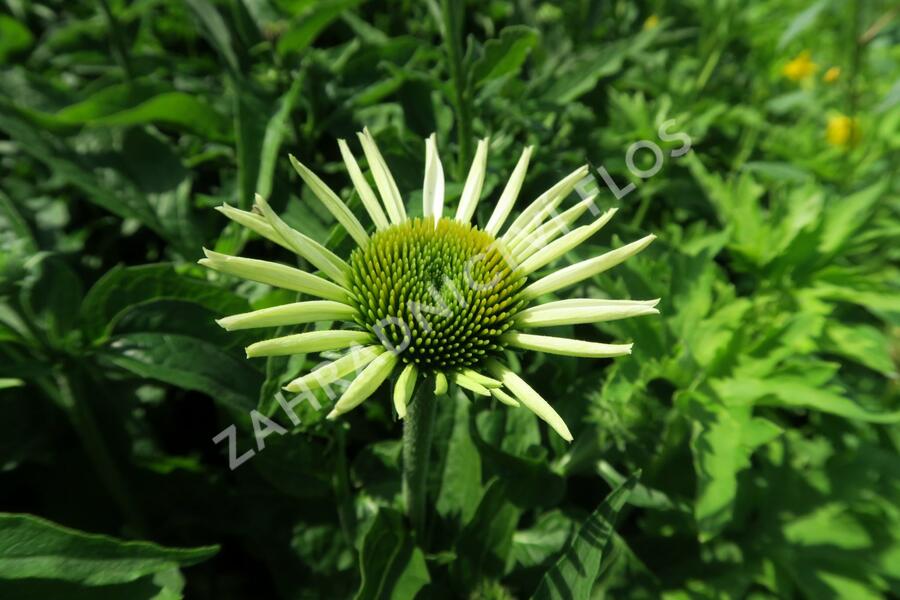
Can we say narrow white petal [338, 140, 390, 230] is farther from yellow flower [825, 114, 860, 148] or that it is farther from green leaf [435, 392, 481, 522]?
yellow flower [825, 114, 860, 148]

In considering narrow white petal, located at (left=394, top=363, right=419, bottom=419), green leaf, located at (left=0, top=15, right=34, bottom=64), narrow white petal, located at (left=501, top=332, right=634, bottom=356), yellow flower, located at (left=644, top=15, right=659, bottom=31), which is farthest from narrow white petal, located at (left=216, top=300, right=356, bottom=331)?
yellow flower, located at (left=644, top=15, right=659, bottom=31)

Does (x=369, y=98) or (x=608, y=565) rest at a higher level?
(x=369, y=98)

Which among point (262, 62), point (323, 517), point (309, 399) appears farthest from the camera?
point (262, 62)

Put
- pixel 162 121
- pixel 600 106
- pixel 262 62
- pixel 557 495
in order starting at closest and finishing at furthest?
pixel 557 495, pixel 162 121, pixel 262 62, pixel 600 106

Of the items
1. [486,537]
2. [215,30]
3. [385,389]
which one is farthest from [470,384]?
[215,30]

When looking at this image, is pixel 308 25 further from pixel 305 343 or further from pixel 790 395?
pixel 790 395

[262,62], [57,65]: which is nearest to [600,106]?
[262,62]

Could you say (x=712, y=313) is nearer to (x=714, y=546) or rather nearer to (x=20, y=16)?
(x=714, y=546)
